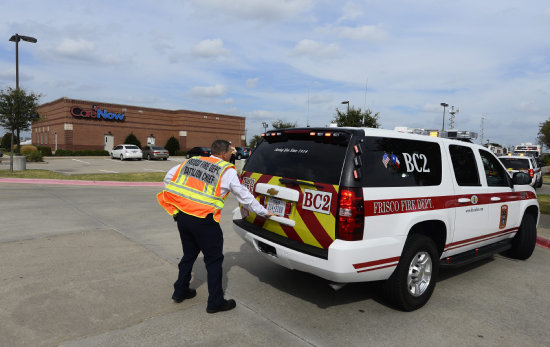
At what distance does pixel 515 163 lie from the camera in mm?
16406

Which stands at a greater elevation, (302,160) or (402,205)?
(302,160)

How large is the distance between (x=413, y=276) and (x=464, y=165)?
165cm

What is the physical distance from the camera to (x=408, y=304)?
384cm

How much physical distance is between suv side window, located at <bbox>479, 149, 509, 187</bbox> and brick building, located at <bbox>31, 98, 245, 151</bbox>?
44.7 meters

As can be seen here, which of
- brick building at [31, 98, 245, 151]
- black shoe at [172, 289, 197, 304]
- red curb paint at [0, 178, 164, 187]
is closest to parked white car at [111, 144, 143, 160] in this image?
brick building at [31, 98, 245, 151]

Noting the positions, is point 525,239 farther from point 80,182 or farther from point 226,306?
point 80,182

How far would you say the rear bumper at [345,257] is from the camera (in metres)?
3.33

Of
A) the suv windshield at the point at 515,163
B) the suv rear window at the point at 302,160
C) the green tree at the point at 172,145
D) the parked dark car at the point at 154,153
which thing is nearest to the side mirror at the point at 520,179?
the suv rear window at the point at 302,160

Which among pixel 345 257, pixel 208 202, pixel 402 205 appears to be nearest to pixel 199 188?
pixel 208 202

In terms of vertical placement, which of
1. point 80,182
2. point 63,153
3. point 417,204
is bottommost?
point 80,182

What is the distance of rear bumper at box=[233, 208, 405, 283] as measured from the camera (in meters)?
3.33

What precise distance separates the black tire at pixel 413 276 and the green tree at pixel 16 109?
2074 cm

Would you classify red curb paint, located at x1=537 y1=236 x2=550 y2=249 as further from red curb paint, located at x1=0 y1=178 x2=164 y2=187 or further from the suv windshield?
red curb paint, located at x1=0 y1=178 x2=164 y2=187

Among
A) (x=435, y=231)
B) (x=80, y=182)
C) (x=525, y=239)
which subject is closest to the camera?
(x=435, y=231)
